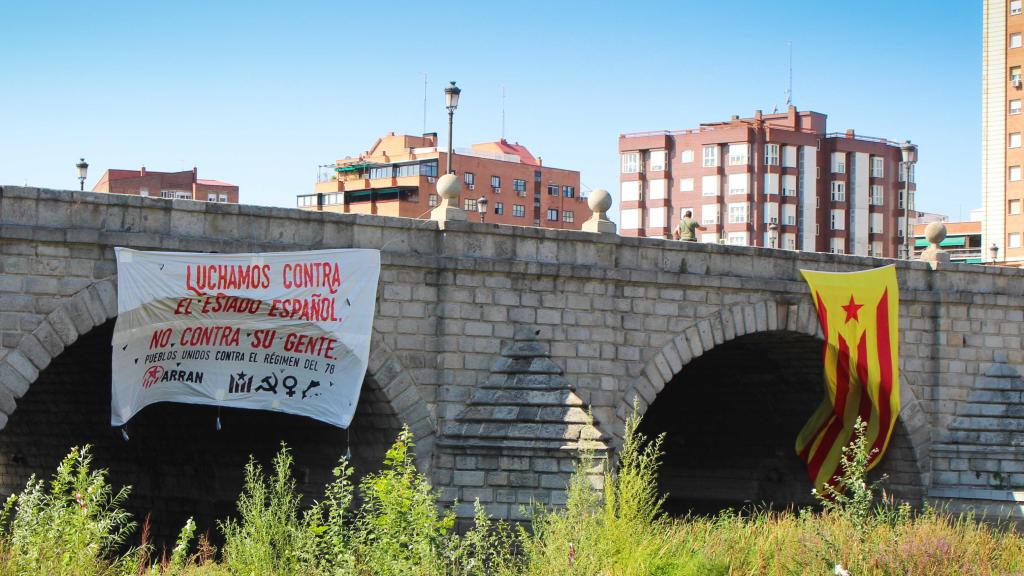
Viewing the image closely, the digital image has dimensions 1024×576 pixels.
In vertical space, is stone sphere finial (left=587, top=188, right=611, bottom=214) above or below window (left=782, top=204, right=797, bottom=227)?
below

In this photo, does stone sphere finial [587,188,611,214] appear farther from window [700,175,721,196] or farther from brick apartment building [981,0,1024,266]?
window [700,175,721,196]

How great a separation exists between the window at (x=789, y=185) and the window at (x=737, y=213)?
2.14 meters

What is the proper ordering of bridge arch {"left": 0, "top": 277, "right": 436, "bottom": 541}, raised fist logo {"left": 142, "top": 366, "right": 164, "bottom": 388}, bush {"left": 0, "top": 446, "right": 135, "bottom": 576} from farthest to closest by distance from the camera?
1. raised fist logo {"left": 142, "top": 366, "right": 164, "bottom": 388}
2. bridge arch {"left": 0, "top": 277, "right": 436, "bottom": 541}
3. bush {"left": 0, "top": 446, "right": 135, "bottom": 576}

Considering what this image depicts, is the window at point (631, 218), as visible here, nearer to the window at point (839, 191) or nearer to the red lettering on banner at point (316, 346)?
the window at point (839, 191)

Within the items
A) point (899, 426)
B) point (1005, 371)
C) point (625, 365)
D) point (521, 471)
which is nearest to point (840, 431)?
point (899, 426)

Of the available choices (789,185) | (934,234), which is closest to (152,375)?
(934,234)

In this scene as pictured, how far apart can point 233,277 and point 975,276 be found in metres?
14.8

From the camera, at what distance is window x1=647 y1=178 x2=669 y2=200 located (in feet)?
238

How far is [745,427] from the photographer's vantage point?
1226 inches

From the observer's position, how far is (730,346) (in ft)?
90.6

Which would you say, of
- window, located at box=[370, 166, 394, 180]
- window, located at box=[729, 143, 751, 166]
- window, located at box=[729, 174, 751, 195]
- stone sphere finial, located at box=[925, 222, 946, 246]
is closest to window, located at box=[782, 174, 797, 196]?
window, located at box=[729, 174, 751, 195]

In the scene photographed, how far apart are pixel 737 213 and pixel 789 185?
284cm

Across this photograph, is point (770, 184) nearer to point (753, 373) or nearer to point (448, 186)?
point (753, 373)

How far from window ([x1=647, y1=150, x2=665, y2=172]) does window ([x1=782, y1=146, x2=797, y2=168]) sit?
5.95 meters
